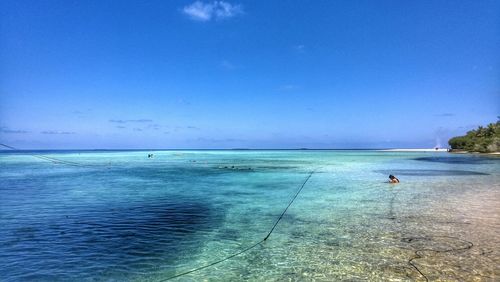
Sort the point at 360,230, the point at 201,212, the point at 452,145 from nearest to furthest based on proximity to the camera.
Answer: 1. the point at 360,230
2. the point at 201,212
3. the point at 452,145

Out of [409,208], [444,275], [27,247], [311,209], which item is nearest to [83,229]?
[27,247]

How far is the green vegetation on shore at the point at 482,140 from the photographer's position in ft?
267

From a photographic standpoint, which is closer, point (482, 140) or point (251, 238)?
point (251, 238)

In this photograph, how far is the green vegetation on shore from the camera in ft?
267

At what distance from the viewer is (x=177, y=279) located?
20.7 feet

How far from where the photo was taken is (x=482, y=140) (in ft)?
291

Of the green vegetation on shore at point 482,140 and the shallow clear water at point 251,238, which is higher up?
the green vegetation on shore at point 482,140

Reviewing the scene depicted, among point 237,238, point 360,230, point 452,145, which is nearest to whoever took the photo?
point 237,238

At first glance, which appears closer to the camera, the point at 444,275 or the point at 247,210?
the point at 444,275

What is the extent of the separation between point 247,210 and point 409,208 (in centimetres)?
683

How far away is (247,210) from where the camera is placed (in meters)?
13.5

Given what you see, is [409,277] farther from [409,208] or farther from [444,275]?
[409,208]

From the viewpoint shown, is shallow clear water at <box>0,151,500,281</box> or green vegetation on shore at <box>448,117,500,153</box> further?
green vegetation on shore at <box>448,117,500,153</box>

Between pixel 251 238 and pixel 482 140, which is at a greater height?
pixel 482 140
